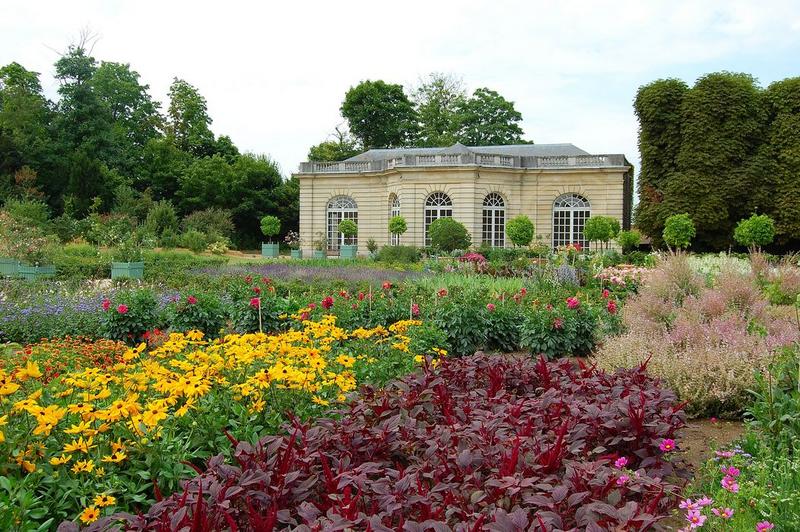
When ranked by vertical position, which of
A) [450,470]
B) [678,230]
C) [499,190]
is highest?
[499,190]

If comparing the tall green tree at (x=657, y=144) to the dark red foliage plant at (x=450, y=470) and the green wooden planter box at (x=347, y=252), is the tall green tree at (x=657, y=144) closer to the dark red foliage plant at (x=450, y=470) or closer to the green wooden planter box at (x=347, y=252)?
the green wooden planter box at (x=347, y=252)

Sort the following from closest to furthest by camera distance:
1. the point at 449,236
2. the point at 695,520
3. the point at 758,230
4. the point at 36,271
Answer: the point at 695,520
the point at 36,271
the point at 758,230
the point at 449,236

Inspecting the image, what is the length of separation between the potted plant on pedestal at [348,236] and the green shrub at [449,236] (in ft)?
14.6

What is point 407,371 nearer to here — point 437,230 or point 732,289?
point 732,289

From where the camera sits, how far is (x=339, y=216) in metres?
31.7

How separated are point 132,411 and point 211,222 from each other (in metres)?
30.4

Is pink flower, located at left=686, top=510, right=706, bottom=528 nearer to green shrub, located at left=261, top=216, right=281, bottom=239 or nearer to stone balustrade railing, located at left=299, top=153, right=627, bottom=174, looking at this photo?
stone balustrade railing, located at left=299, top=153, right=627, bottom=174

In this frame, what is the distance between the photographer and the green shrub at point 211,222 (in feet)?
100

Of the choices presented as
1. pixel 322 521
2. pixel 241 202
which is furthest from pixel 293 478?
pixel 241 202

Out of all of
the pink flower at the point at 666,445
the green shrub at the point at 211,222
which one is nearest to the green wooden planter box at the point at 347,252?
the green shrub at the point at 211,222

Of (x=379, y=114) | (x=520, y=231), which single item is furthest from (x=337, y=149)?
(x=520, y=231)

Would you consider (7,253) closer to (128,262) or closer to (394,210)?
(128,262)

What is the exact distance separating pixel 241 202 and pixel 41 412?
1353 inches

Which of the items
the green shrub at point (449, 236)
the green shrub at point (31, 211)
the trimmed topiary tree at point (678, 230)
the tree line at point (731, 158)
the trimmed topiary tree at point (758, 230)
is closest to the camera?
the trimmed topiary tree at point (758, 230)
